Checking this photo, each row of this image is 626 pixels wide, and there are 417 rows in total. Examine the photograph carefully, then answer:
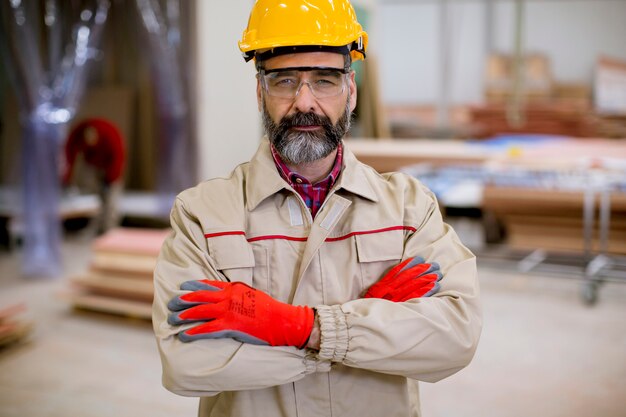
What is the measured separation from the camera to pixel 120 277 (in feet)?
16.8

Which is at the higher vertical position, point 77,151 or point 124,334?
point 77,151

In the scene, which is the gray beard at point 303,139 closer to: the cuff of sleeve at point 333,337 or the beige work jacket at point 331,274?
the beige work jacket at point 331,274

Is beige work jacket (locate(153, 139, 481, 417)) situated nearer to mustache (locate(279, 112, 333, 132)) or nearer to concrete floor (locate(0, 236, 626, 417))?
mustache (locate(279, 112, 333, 132))

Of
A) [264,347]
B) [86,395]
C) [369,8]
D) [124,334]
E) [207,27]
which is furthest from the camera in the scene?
[369,8]

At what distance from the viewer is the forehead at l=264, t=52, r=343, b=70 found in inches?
68.0

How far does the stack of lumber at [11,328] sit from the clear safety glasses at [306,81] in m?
3.35

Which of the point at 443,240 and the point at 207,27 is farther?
the point at 207,27

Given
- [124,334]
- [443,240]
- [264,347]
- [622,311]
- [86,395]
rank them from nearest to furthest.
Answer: [264,347]
[443,240]
[86,395]
[124,334]
[622,311]

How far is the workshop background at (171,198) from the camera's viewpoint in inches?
156

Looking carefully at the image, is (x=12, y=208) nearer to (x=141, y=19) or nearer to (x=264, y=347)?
(x=141, y=19)

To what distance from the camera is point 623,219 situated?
5.95 meters

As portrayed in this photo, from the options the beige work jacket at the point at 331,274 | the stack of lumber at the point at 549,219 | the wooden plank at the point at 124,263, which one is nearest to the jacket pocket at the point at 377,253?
the beige work jacket at the point at 331,274

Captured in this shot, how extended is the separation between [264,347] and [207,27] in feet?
15.6

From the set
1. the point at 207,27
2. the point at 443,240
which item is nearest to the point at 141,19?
the point at 207,27
